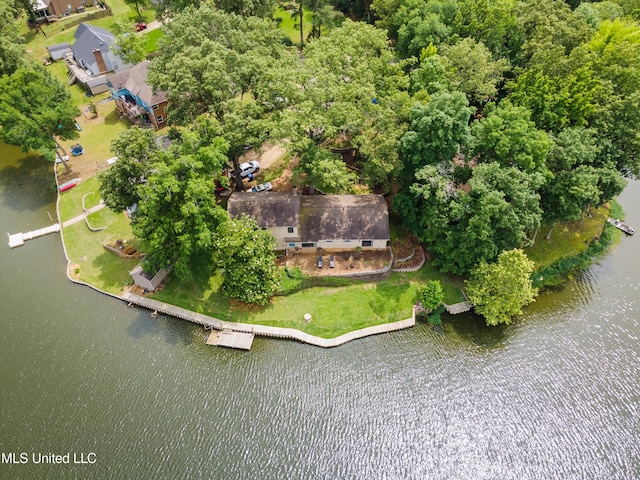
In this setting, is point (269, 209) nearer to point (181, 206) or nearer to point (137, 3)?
point (181, 206)

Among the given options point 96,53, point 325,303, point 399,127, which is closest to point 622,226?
point 399,127

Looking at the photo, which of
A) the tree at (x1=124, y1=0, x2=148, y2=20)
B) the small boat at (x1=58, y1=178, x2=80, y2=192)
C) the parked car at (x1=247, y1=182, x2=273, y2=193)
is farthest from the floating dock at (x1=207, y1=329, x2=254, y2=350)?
the tree at (x1=124, y1=0, x2=148, y2=20)

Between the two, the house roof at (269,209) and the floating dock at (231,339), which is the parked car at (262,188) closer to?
the house roof at (269,209)

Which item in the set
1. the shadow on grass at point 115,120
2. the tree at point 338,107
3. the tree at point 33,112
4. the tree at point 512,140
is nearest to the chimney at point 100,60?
the shadow on grass at point 115,120

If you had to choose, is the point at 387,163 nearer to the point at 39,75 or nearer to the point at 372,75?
the point at 372,75

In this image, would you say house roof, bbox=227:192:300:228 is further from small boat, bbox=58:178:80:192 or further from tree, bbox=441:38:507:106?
small boat, bbox=58:178:80:192

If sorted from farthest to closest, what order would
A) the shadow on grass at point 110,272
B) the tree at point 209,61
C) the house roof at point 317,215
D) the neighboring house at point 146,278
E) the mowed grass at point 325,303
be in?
the tree at point 209,61 < the shadow on grass at point 110,272 < the house roof at point 317,215 < the neighboring house at point 146,278 < the mowed grass at point 325,303
